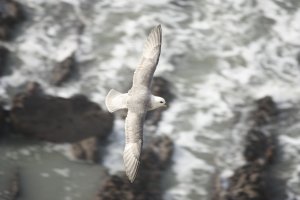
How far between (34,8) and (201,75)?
314cm

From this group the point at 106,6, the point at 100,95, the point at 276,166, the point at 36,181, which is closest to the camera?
the point at 36,181

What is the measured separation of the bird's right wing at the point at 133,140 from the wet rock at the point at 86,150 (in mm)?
2099

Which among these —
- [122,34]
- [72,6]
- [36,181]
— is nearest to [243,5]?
[122,34]

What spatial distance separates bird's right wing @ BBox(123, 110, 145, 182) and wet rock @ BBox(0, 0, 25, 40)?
4398 millimetres

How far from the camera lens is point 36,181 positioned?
8250 millimetres

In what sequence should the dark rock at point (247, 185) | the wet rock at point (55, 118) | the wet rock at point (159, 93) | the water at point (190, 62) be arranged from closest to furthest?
the dark rock at point (247, 185) < the wet rock at point (55, 118) < the water at point (190, 62) < the wet rock at point (159, 93)

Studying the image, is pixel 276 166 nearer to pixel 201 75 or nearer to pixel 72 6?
pixel 201 75

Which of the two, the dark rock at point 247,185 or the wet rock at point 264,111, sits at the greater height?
the wet rock at point 264,111

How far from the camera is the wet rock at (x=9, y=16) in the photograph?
10.4 meters

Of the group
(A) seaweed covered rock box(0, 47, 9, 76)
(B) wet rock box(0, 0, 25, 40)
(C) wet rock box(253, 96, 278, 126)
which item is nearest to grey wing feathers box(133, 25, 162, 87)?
(C) wet rock box(253, 96, 278, 126)

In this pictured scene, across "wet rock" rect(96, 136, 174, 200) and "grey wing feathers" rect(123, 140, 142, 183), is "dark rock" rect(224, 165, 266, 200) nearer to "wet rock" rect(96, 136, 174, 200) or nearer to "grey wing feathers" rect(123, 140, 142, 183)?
"wet rock" rect(96, 136, 174, 200)

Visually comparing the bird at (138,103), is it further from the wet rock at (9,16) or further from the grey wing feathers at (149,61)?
the wet rock at (9,16)

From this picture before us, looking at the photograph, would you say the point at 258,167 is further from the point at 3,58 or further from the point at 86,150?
the point at 3,58

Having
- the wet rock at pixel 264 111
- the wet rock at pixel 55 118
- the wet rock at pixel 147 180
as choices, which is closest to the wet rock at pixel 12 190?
the wet rock at pixel 55 118
